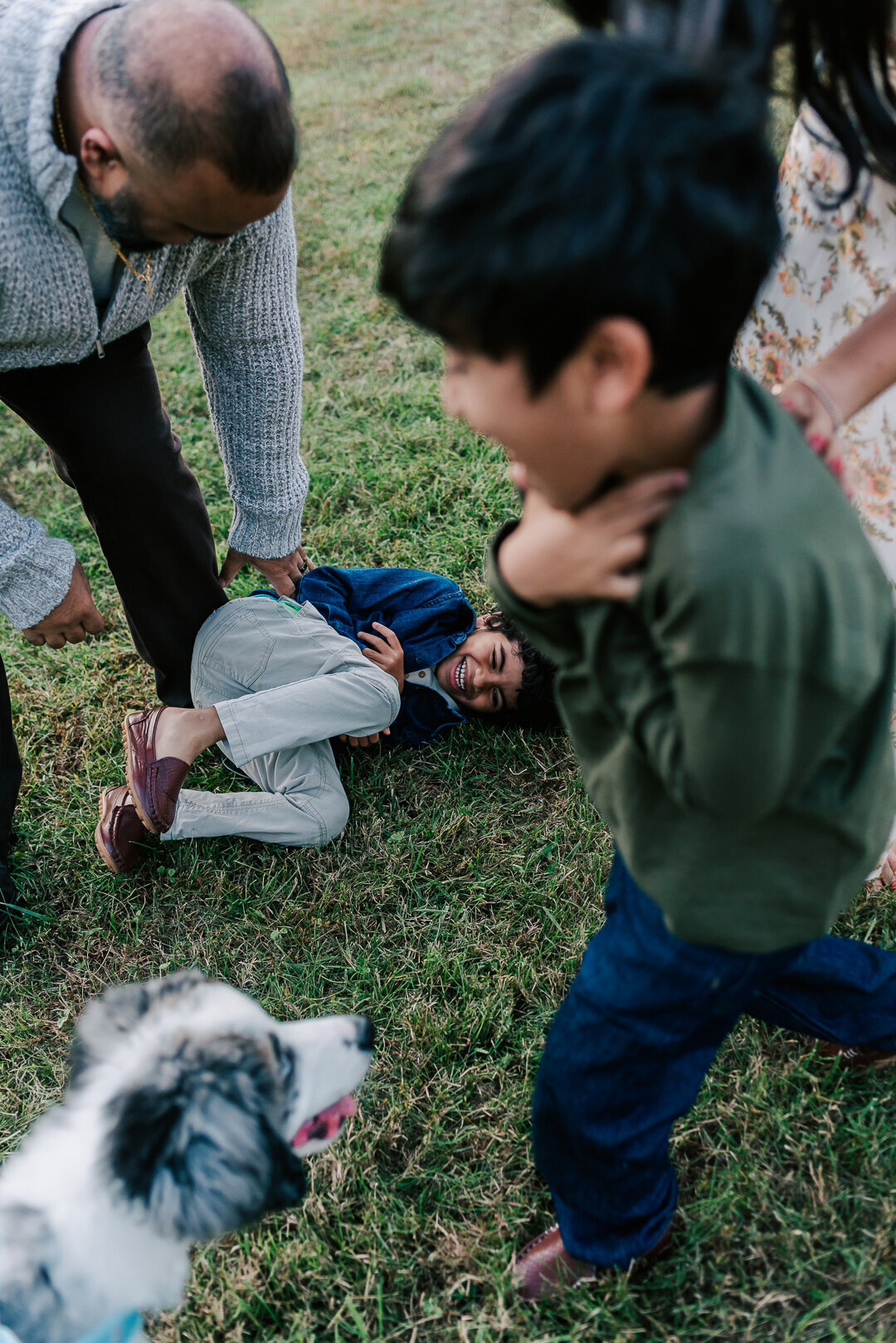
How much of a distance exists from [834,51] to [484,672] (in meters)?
1.75

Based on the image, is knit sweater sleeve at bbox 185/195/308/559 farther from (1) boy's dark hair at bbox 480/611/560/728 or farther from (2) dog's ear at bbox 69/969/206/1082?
(2) dog's ear at bbox 69/969/206/1082

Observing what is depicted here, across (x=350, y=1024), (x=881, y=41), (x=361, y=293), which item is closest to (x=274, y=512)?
(x=350, y=1024)

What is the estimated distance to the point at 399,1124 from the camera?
6.24 feet

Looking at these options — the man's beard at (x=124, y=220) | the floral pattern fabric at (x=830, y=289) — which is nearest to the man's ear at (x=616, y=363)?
the floral pattern fabric at (x=830, y=289)

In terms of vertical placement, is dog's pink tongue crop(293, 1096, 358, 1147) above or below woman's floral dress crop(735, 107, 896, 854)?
below

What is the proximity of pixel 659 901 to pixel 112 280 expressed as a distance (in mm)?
1631

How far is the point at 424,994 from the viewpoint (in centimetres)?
214

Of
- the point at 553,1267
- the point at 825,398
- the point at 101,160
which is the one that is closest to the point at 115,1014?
the point at 553,1267

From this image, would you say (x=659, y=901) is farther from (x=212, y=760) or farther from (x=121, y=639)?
(x=121, y=639)

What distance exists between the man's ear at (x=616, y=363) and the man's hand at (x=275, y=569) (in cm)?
189

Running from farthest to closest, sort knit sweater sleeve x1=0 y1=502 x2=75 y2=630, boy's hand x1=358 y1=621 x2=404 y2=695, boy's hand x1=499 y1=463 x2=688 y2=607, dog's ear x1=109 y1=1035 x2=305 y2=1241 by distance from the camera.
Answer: boy's hand x1=358 y1=621 x2=404 y2=695
knit sweater sleeve x1=0 y1=502 x2=75 y2=630
dog's ear x1=109 y1=1035 x2=305 y2=1241
boy's hand x1=499 y1=463 x2=688 y2=607

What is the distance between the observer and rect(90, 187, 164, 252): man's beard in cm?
171

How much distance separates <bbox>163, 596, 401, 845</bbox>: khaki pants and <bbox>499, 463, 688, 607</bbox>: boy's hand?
1557 mm

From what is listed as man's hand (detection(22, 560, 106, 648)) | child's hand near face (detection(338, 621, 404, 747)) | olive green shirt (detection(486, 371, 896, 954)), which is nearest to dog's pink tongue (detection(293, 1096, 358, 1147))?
olive green shirt (detection(486, 371, 896, 954))
